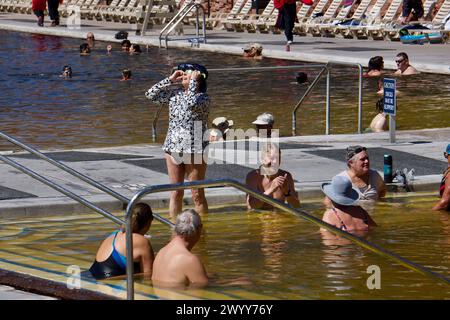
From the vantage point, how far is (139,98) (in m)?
27.9

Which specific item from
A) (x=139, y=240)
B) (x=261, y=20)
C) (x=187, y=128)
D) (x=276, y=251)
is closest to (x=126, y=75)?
(x=261, y=20)

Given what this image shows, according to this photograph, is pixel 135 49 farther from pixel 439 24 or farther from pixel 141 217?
pixel 141 217

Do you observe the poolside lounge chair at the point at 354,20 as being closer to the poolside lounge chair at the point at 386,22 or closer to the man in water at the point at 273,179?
the poolside lounge chair at the point at 386,22

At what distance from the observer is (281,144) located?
19234 millimetres

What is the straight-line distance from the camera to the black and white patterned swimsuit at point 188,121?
550 inches

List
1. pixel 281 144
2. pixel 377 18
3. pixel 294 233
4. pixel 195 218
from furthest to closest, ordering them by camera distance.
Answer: pixel 377 18
pixel 281 144
pixel 294 233
pixel 195 218

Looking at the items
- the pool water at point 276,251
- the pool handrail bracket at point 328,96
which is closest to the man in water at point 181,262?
the pool water at point 276,251

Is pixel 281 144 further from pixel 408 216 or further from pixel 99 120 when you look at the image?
pixel 99 120

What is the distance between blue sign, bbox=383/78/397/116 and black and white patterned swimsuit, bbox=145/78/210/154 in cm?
508

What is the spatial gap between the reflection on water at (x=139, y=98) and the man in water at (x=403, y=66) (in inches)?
8.6

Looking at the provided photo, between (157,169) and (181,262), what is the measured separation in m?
6.27

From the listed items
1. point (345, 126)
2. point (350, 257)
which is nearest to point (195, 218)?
point (350, 257)

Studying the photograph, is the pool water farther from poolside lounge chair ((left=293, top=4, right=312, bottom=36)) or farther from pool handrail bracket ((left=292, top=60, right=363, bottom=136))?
poolside lounge chair ((left=293, top=4, right=312, bottom=36))

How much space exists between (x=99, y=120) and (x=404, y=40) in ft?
47.6
